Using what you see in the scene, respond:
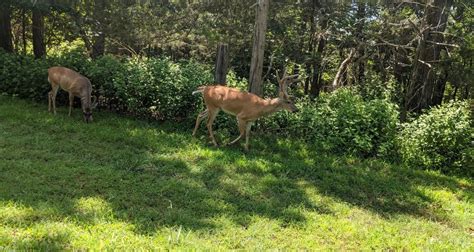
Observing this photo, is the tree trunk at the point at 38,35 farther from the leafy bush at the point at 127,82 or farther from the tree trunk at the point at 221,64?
the tree trunk at the point at 221,64

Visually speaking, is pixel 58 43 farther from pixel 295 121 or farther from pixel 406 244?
pixel 406 244

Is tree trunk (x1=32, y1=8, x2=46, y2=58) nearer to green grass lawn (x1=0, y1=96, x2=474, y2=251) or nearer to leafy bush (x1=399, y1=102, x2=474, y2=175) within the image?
green grass lawn (x1=0, y1=96, x2=474, y2=251)

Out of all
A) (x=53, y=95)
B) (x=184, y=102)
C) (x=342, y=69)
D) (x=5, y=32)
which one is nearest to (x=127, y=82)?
(x=184, y=102)

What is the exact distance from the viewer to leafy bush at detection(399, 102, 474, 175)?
8.12 metres

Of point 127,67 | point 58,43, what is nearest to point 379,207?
point 127,67

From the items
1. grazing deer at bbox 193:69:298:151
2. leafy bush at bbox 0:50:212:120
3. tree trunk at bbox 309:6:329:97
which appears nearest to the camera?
grazing deer at bbox 193:69:298:151

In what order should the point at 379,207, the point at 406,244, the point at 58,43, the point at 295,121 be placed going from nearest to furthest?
1. the point at 406,244
2. the point at 379,207
3. the point at 295,121
4. the point at 58,43

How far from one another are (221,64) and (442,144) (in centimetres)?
453

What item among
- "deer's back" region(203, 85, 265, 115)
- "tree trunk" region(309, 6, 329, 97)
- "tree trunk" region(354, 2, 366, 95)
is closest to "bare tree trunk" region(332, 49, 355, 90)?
"tree trunk" region(354, 2, 366, 95)

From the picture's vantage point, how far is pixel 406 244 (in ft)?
16.6

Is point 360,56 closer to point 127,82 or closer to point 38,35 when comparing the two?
point 127,82

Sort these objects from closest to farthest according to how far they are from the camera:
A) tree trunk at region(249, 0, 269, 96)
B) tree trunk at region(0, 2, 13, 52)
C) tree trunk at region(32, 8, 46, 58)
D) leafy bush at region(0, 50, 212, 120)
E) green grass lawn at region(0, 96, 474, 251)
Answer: green grass lawn at region(0, 96, 474, 251), tree trunk at region(249, 0, 269, 96), leafy bush at region(0, 50, 212, 120), tree trunk at region(0, 2, 13, 52), tree trunk at region(32, 8, 46, 58)

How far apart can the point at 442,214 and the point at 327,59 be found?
22.1 ft

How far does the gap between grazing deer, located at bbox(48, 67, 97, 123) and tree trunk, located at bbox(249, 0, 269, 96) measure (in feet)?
10.7
